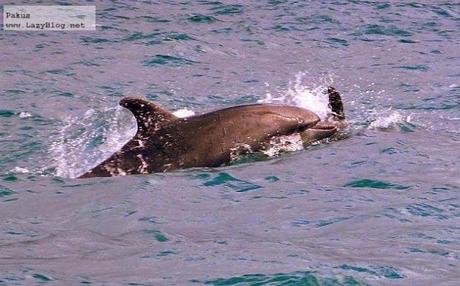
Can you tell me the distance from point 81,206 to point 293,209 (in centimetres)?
217

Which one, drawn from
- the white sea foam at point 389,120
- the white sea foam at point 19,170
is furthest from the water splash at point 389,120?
the white sea foam at point 19,170

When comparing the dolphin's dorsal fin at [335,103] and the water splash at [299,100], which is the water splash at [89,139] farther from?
the dolphin's dorsal fin at [335,103]

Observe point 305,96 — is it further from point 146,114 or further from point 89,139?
point 146,114

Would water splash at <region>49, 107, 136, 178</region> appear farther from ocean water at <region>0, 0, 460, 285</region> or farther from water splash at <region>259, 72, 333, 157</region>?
water splash at <region>259, 72, 333, 157</region>

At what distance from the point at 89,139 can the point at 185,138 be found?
3226 mm

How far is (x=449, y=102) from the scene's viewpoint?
1809 centimetres

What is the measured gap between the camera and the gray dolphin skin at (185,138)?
43.1 feet

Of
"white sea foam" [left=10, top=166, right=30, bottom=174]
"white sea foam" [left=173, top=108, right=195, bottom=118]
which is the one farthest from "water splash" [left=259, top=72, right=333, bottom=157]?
"white sea foam" [left=10, top=166, right=30, bottom=174]

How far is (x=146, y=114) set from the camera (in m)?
13.1

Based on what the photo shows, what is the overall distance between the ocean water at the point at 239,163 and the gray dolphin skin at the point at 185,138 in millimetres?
236

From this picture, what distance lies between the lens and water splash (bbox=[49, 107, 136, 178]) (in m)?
14.5

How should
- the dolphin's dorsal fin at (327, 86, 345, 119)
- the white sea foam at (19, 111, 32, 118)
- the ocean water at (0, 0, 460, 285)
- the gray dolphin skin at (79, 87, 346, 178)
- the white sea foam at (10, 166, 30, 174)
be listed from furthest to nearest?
1. the white sea foam at (19, 111, 32, 118)
2. the dolphin's dorsal fin at (327, 86, 345, 119)
3. the white sea foam at (10, 166, 30, 174)
4. the gray dolphin skin at (79, 87, 346, 178)
5. the ocean water at (0, 0, 460, 285)

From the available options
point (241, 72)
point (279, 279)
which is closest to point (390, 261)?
point (279, 279)

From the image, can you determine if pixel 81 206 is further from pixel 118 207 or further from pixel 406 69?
pixel 406 69
